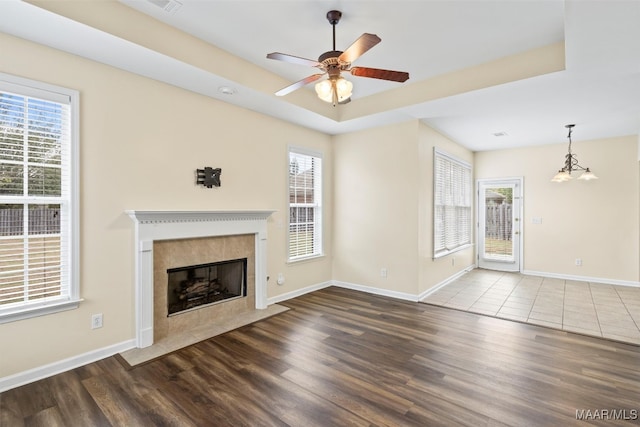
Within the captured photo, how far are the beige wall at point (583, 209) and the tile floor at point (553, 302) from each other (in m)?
0.43

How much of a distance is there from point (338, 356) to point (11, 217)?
119 inches

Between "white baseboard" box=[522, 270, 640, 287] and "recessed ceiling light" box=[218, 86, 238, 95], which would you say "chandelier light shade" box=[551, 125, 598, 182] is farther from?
"recessed ceiling light" box=[218, 86, 238, 95]

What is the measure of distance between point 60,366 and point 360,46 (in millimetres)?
3605

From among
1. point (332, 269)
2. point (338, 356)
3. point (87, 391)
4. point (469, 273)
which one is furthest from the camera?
point (469, 273)

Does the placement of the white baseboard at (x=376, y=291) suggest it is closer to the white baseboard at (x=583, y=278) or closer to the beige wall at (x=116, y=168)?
the beige wall at (x=116, y=168)

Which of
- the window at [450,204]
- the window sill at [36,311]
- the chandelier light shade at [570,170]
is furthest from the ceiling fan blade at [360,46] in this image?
the chandelier light shade at [570,170]

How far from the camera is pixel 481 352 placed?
3.02 metres

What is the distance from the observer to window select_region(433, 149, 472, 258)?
5.28 metres

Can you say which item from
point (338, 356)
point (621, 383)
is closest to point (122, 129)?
point (338, 356)

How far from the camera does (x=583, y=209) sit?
19.6ft

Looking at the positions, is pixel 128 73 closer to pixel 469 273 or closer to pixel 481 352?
pixel 481 352

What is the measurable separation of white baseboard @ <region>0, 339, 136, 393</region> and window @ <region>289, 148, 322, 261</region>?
2.53 metres

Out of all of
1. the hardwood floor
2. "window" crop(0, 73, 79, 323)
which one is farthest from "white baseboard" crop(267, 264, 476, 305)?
"window" crop(0, 73, 79, 323)

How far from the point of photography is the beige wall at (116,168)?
2.56 m
